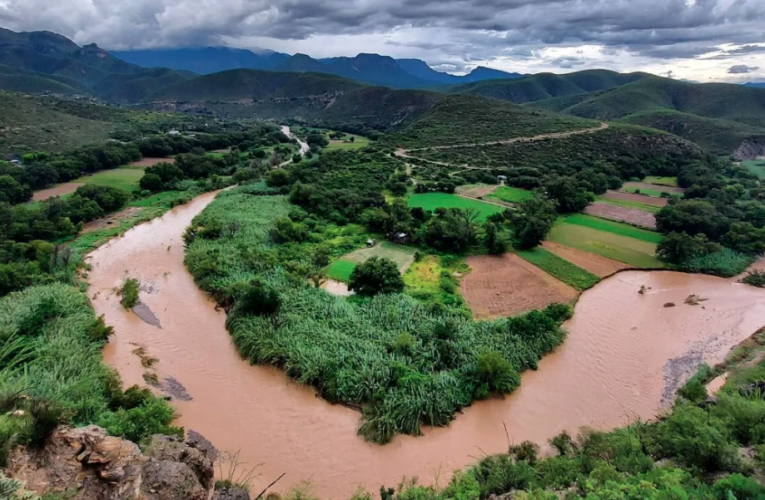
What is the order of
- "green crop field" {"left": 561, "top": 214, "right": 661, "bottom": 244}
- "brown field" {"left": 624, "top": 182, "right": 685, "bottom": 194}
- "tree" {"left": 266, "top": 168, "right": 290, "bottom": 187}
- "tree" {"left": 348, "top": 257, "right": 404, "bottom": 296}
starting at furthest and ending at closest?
"brown field" {"left": 624, "top": 182, "right": 685, "bottom": 194} < "tree" {"left": 266, "top": 168, "right": 290, "bottom": 187} < "green crop field" {"left": 561, "top": 214, "right": 661, "bottom": 244} < "tree" {"left": 348, "top": 257, "right": 404, "bottom": 296}

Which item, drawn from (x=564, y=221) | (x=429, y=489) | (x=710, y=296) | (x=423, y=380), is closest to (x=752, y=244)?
(x=710, y=296)

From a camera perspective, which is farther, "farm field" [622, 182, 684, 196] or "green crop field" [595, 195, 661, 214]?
"farm field" [622, 182, 684, 196]

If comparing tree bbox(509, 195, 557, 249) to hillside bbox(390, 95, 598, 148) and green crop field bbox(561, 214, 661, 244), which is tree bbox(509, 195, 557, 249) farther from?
hillside bbox(390, 95, 598, 148)

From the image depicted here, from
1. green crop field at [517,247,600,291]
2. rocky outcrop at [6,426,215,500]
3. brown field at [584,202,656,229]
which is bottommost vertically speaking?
brown field at [584,202,656,229]

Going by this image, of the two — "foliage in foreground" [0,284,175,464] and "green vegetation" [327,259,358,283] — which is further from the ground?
"foliage in foreground" [0,284,175,464]

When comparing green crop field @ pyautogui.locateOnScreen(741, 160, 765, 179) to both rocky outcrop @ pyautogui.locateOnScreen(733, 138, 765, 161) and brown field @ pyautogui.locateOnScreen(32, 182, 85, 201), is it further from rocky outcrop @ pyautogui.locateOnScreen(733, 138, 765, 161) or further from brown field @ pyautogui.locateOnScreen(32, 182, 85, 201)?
brown field @ pyautogui.locateOnScreen(32, 182, 85, 201)

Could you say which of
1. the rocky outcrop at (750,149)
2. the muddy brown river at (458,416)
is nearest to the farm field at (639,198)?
the muddy brown river at (458,416)

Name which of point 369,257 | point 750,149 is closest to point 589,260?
point 369,257

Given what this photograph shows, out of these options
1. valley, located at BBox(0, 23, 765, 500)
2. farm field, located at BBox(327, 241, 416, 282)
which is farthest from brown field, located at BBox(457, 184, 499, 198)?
farm field, located at BBox(327, 241, 416, 282)

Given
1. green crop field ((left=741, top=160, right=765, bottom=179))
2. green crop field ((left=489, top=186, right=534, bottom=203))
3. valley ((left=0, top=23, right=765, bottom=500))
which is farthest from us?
green crop field ((left=741, top=160, right=765, bottom=179))

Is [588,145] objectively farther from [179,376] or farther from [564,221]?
[179,376]
